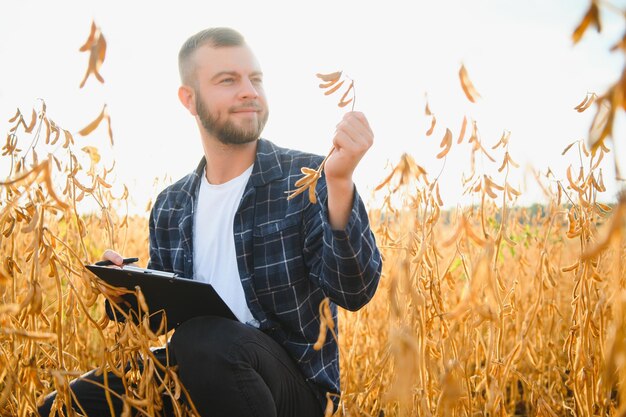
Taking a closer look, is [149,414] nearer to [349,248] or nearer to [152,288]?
[152,288]

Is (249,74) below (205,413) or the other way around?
the other way around

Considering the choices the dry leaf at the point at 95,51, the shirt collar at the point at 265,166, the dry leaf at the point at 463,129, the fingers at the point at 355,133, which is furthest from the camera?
the shirt collar at the point at 265,166

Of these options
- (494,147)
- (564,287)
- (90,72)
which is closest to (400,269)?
(90,72)

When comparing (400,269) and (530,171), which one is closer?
(400,269)

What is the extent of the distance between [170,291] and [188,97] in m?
1.00

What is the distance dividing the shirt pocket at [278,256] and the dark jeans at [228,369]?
8.0 inches

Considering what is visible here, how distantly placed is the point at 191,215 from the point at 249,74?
510 millimetres

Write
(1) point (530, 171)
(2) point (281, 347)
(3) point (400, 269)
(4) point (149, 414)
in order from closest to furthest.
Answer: (3) point (400, 269) → (1) point (530, 171) → (4) point (149, 414) → (2) point (281, 347)

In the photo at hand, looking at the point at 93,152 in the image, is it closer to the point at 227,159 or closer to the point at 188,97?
the point at 227,159

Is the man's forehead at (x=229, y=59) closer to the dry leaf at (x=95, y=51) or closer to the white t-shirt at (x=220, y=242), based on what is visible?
the white t-shirt at (x=220, y=242)

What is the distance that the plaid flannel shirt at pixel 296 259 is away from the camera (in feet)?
3.95

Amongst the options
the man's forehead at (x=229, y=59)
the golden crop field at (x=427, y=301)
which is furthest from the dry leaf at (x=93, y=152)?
the man's forehead at (x=229, y=59)

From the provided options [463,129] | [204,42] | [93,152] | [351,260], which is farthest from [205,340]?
[204,42]

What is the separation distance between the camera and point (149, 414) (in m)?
0.93
